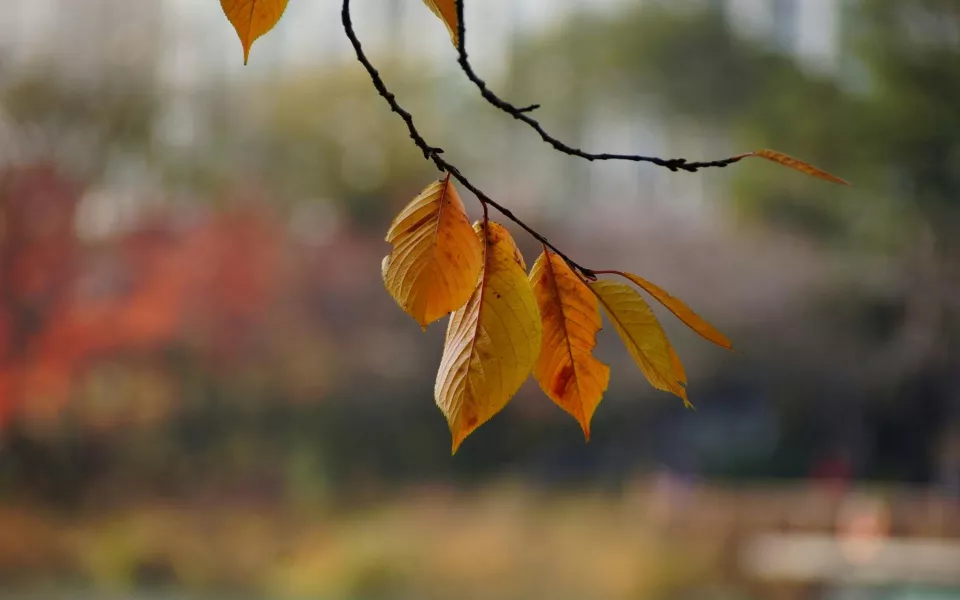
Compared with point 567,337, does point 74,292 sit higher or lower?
higher

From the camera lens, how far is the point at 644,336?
7.4 inches

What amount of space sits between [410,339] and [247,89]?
1114mm

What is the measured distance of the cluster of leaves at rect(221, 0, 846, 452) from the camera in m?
0.17

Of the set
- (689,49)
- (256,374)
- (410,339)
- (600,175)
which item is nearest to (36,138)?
(256,374)

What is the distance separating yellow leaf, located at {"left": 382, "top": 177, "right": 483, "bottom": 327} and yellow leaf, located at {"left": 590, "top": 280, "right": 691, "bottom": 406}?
1.2 inches

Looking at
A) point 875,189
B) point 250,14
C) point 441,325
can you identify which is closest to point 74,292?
point 441,325

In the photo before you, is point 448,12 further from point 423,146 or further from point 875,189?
point 875,189

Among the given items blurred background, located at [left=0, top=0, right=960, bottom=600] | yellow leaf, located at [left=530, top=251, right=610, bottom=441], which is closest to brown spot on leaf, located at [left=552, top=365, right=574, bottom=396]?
yellow leaf, located at [left=530, top=251, right=610, bottom=441]

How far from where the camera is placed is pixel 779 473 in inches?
145

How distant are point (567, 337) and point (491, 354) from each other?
0.09ft

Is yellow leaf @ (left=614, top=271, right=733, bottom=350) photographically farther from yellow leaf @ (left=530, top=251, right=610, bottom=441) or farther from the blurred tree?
the blurred tree

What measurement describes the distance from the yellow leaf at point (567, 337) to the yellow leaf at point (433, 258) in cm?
2

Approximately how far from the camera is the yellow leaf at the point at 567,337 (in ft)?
0.64

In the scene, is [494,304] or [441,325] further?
[441,325]
